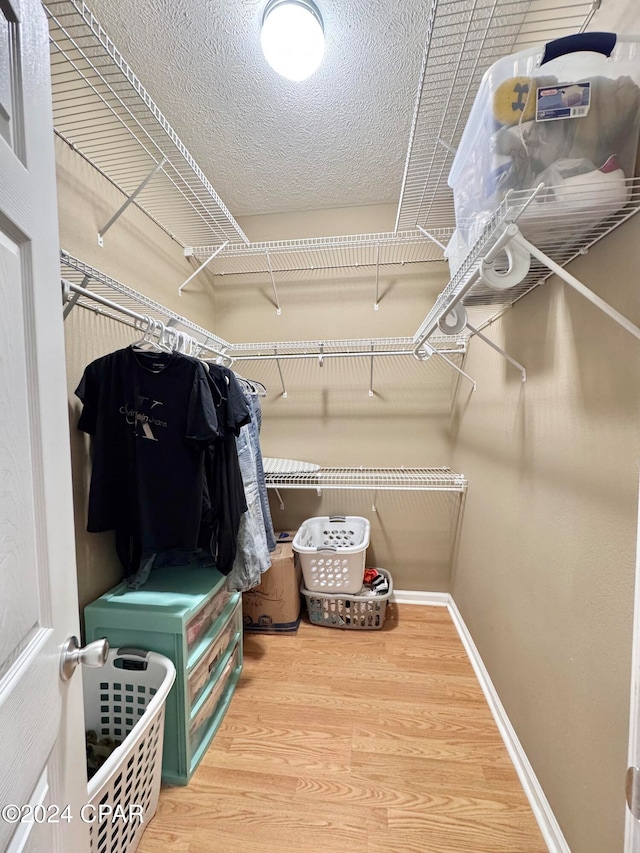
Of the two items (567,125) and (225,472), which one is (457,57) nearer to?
(567,125)

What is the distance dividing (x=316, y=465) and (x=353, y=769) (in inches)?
57.4

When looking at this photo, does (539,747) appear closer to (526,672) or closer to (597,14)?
(526,672)

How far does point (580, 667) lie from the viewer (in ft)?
3.04

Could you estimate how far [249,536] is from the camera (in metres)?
1.46

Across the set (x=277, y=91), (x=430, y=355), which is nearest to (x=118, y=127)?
(x=277, y=91)

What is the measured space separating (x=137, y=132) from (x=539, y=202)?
4.75 ft

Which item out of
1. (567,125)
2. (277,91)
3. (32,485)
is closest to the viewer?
(32,485)

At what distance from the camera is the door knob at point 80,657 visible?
0.56 metres

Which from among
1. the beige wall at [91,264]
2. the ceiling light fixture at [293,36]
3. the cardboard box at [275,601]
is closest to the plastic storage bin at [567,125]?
the ceiling light fixture at [293,36]

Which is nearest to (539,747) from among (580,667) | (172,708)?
(580,667)

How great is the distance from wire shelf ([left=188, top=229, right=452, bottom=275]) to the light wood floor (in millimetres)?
2221

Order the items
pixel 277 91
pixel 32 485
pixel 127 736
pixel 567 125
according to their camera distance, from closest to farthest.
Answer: pixel 32 485
pixel 567 125
pixel 127 736
pixel 277 91

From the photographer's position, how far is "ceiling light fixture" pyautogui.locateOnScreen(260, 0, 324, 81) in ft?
3.57

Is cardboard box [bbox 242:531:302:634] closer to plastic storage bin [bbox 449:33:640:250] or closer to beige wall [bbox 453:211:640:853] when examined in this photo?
beige wall [bbox 453:211:640:853]
